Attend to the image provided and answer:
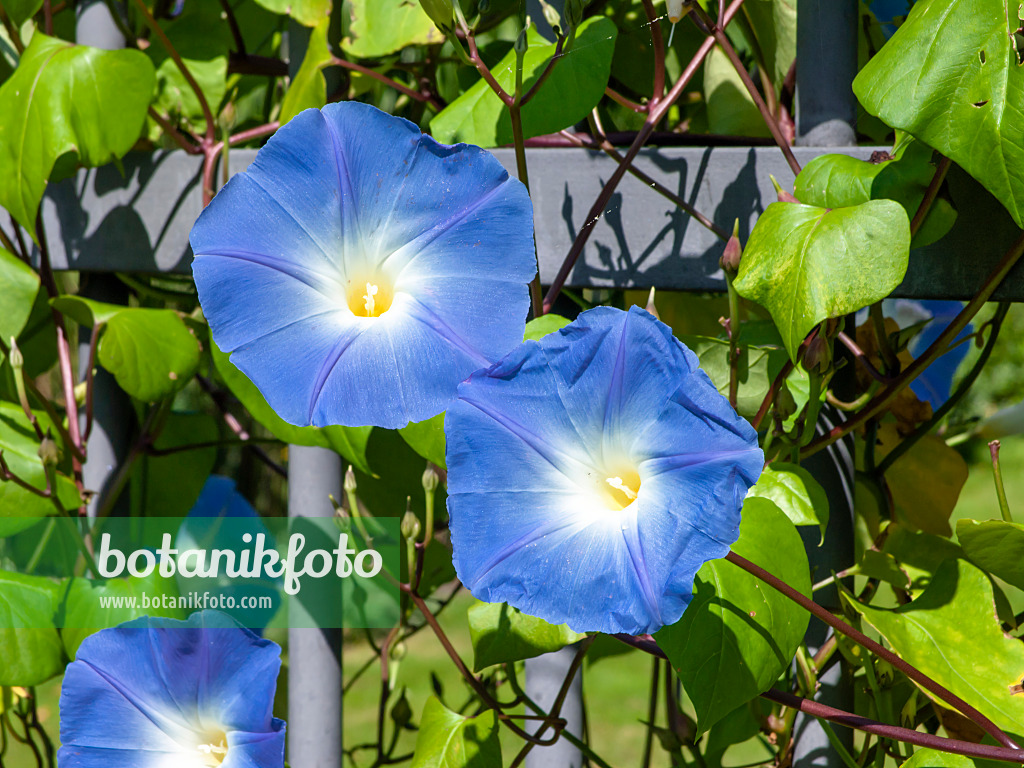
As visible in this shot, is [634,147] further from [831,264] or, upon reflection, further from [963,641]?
[963,641]

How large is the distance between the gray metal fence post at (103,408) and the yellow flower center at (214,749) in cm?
32

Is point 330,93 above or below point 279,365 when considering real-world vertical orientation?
above

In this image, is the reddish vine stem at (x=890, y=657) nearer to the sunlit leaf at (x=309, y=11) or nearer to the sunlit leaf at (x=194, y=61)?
the sunlit leaf at (x=309, y=11)

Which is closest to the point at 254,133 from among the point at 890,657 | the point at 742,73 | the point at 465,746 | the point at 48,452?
the point at 48,452

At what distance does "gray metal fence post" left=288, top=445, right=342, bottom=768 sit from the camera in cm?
79

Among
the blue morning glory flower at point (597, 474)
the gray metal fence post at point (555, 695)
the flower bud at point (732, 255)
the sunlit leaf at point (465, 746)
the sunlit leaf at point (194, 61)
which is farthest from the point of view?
the sunlit leaf at point (194, 61)

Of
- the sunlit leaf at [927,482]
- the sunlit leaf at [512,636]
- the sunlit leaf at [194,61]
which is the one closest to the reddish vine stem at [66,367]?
the sunlit leaf at [194,61]

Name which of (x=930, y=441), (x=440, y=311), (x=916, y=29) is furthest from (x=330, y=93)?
(x=930, y=441)

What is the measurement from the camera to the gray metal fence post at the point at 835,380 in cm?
63

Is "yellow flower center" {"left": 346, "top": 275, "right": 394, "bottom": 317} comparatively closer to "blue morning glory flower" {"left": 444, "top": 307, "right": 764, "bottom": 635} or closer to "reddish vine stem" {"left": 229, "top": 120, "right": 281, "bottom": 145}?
"blue morning glory flower" {"left": 444, "top": 307, "right": 764, "bottom": 635}

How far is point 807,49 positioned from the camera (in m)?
0.64

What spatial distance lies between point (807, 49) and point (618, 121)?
21cm

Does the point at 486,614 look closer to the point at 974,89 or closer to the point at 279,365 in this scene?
the point at 279,365

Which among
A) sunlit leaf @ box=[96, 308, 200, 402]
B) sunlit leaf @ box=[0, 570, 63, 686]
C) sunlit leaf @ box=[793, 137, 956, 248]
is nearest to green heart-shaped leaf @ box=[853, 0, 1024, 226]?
sunlit leaf @ box=[793, 137, 956, 248]
